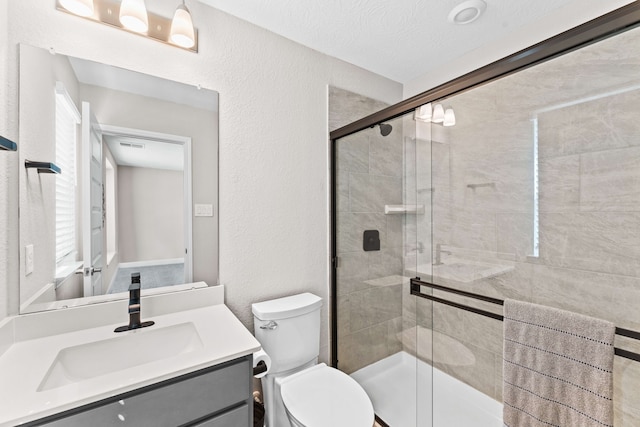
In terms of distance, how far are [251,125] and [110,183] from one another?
2.47 ft

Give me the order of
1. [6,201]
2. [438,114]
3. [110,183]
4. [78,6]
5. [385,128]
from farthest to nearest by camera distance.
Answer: [385,128], [438,114], [110,183], [78,6], [6,201]

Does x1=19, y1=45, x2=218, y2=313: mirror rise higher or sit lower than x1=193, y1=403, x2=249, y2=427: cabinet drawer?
higher

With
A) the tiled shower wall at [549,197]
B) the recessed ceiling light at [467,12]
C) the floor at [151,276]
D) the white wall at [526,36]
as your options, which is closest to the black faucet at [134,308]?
the floor at [151,276]

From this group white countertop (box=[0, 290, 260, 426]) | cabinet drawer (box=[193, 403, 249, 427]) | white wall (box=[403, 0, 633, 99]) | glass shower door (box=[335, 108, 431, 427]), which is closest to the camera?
white countertop (box=[0, 290, 260, 426])

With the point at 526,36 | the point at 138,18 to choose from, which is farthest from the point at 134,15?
the point at 526,36

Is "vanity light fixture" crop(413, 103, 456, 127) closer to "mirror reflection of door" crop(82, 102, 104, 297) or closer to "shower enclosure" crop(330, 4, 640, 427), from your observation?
"shower enclosure" crop(330, 4, 640, 427)

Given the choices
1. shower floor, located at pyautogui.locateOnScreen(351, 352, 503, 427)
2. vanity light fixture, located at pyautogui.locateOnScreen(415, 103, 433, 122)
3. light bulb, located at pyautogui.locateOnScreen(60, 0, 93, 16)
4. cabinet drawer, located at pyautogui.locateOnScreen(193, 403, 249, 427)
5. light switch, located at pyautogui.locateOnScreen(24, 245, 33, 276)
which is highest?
light bulb, located at pyautogui.locateOnScreen(60, 0, 93, 16)

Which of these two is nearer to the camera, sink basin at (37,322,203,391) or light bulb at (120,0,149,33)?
sink basin at (37,322,203,391)

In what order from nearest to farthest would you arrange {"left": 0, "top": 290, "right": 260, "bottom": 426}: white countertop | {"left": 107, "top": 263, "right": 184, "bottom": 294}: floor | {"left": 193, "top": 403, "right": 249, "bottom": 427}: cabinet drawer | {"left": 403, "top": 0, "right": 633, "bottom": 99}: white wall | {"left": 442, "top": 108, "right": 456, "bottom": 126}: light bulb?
{"left": 0, "top": 290, "right": 260, "bottom": 426}: white countertop < {"left": 193, "top": 403, "right": 249, "bottom": 427}: cabinet drawer < {"left": 107, "top": 263, "right": 184, "bottom": 294}: floor < {"left": 403, "top": 0, "right": 633, "bottom": 99}: white wall < {"left": 442, "top": 108, "right": 456, "bottom": 126}: light bulb

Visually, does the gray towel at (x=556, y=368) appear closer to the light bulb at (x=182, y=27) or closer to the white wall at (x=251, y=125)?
the white wall at (x=251, y=125)

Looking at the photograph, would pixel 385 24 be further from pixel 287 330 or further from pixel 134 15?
pixel 287 330

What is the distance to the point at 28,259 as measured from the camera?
41.5 inches

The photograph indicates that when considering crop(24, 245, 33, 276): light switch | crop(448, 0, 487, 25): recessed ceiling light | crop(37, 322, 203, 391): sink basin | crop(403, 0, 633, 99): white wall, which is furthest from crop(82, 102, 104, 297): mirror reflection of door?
crop(403, 0, 633, 99): white wall

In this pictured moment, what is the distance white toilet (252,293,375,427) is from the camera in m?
1.22
